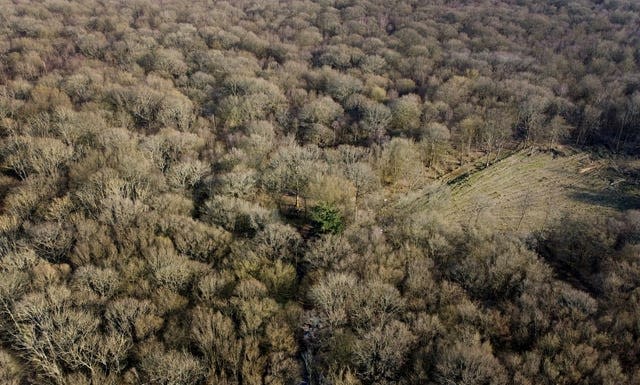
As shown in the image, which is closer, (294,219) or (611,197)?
(294,219)

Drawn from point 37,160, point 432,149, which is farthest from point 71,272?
point 432,149

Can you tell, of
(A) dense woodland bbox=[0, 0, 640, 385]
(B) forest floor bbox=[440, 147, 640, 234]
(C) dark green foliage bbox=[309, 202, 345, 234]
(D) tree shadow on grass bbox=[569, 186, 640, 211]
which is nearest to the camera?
(A) dense woodland bbox=[0, 0, 640, 385]

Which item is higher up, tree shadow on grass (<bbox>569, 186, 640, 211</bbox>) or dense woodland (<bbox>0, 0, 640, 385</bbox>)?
dense woodland (<bbox>0, 0, 640, 385</bbox>)

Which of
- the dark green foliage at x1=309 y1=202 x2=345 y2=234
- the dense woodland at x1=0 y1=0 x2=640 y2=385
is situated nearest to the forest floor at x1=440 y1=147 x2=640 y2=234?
the dense woodland at x1=0 y1=0 x2=640 y2=385

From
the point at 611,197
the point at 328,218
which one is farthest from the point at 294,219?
the point at 611,197

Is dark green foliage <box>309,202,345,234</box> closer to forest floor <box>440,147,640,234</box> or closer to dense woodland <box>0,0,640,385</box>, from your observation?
dense woodland <box>0,0,640,385</box>

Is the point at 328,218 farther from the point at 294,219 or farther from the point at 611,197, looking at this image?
the point at 611,197

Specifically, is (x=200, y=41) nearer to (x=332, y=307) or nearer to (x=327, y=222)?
(x=327, y=222)
